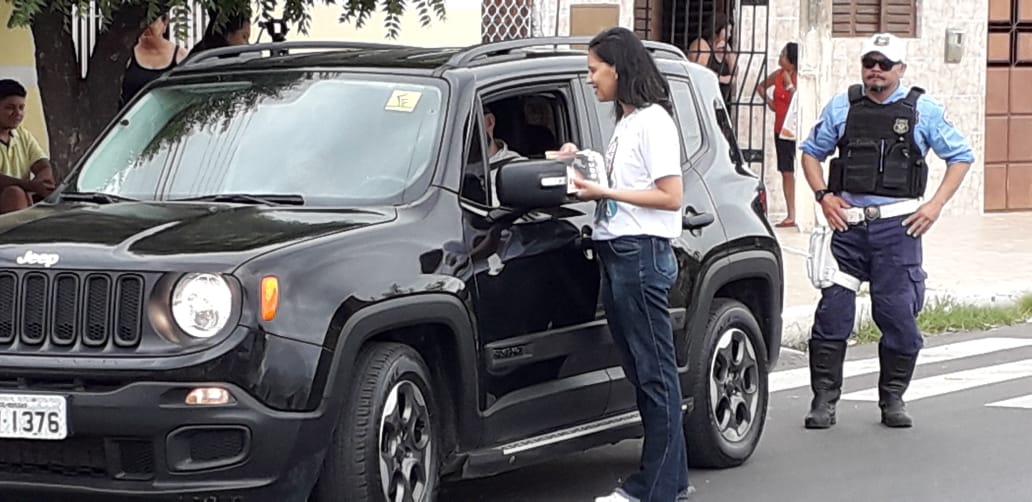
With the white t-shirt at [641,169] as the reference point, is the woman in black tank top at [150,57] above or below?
above

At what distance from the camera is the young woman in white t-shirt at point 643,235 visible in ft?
21.8

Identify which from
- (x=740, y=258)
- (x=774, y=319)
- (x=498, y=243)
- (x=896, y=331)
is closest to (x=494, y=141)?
(x=498, y=243)

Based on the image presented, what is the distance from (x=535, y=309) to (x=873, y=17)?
1326 centimetres

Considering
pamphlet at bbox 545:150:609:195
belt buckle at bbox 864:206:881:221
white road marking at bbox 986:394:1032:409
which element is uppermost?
pamphlet at bbox 545:150:609:195

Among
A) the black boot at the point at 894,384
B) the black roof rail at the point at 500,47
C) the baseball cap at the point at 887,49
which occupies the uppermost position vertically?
the baseball cap at the point at 887,49

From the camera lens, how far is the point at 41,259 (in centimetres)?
563

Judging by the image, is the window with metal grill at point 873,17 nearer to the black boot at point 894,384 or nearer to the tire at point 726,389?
the black boot at point 894,384

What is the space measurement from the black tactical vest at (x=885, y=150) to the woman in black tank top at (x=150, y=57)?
12.7 ft

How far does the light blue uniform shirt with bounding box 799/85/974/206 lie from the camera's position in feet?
28.7

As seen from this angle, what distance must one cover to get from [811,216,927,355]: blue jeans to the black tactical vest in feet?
0.56

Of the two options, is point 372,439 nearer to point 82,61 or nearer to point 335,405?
point 335,405

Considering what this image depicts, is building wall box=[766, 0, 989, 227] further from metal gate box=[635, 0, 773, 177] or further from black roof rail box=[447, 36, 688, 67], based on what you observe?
black roof rail box=[447, 36, 688, 67]

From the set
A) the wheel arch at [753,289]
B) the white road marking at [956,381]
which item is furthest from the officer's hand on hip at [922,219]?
the white road marking at [956,381]

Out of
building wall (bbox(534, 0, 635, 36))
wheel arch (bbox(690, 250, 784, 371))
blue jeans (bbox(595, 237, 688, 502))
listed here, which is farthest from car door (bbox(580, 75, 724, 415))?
building wall (bbox(534, 0, 635, 36))
